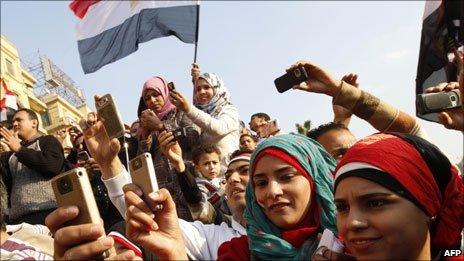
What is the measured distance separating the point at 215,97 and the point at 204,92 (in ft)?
0.39

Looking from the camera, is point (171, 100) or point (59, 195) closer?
point (59, 195)

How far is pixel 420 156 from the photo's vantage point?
67.2 inches

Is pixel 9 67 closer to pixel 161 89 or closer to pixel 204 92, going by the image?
pixel 204 92

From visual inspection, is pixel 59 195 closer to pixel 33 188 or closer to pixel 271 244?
pixel 271 244

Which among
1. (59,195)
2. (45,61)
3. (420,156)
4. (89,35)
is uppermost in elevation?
(45,61)

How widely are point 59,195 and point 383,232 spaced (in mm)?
994

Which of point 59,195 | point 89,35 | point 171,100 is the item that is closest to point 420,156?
point 59,195

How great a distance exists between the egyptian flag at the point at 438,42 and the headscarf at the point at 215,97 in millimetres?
1893

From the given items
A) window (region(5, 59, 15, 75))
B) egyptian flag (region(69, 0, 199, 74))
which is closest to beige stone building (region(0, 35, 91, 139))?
window (region(5, 59, 15, 75))

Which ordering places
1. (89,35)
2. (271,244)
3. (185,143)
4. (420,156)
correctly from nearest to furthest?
(420,156) < (271,244) < (185,143) < (89,35)

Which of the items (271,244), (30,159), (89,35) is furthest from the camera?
(89,35)

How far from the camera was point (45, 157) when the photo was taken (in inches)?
145

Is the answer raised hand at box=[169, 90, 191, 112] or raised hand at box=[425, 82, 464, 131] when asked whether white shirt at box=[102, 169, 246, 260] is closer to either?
raised hand at box=[425, 82, 464, 131]

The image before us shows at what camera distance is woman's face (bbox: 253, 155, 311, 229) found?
7.03 feet
